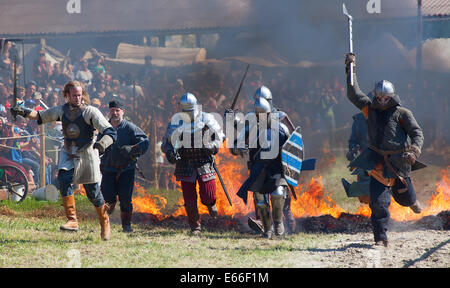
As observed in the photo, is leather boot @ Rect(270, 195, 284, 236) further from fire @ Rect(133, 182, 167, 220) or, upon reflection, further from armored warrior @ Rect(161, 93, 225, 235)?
fire @ Rect(133, 182, 167, 220)

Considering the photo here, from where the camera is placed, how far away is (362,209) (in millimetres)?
9656

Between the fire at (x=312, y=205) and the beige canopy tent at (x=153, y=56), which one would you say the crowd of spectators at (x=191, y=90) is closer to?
the beige canopy tent at (x=153, y=56)

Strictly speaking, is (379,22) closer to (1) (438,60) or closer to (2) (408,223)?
(1) (438,60)

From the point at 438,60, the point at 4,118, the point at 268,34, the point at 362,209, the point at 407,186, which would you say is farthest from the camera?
the point at 268,34

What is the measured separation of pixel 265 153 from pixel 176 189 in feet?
14.9

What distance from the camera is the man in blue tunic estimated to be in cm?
873

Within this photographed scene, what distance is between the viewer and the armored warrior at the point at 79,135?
7.66 m

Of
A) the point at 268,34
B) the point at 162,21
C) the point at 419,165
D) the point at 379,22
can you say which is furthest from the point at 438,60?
the point at 419,165

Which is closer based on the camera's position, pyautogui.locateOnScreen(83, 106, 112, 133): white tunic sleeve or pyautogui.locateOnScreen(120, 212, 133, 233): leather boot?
pyautogui.locateOnScreen(83, 106, 112, 133): white tunic sleeve

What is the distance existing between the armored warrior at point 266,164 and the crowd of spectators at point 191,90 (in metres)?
4.57

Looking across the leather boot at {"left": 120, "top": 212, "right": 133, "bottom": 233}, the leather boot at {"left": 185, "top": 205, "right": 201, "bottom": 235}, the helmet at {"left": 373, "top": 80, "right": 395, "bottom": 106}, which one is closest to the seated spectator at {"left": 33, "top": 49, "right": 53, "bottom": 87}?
the leather boot at {"left": 120, "top": 212, "right": 133, "bottom": 233}

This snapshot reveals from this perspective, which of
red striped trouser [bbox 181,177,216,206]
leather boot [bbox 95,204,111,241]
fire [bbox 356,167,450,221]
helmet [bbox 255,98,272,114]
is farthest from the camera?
fire [bbox 356,167,450,221]

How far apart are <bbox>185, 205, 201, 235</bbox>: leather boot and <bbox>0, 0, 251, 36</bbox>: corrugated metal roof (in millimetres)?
8993

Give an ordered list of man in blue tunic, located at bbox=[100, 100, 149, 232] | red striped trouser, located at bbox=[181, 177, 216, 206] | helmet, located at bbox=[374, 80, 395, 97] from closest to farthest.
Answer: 1. helmet, located at bbox=[374, 80, 395, 97]
2. red striped trouser, located at bbox=[181, 177, 216, 206]
3. man in blue tunic, located at bbox=[100, 100, 149, 232]
